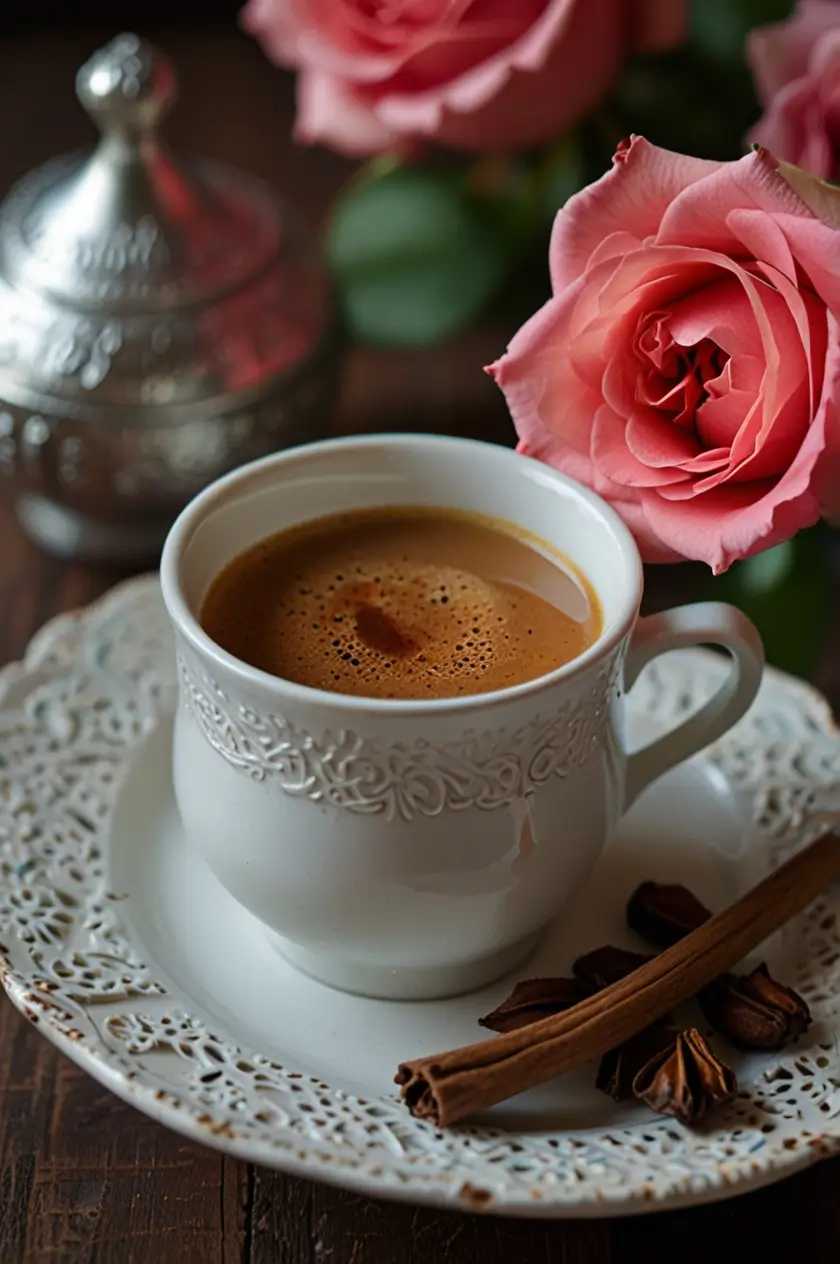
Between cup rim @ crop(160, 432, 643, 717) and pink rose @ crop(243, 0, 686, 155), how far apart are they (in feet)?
1.16

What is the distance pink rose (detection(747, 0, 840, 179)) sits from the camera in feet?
3.29

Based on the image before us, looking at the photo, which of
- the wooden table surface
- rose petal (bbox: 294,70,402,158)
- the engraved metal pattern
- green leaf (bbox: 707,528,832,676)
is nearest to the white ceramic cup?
the engraved metal pattern

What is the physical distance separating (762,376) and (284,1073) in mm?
418

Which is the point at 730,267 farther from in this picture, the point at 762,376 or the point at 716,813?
the point at 716,813

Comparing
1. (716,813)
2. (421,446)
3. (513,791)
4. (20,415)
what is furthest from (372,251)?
(513,791)

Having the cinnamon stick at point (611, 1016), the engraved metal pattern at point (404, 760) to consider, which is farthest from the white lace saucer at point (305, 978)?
the engraved metal pattern at point (404, 760)

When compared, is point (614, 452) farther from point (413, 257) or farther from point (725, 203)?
point (413, 257)

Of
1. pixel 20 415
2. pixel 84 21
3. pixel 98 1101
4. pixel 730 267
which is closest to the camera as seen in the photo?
pixel 730 267

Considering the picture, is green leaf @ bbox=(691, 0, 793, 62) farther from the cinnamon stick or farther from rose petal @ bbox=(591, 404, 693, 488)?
the cinnamon stick

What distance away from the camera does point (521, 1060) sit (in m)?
0.77

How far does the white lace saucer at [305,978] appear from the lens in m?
0.71

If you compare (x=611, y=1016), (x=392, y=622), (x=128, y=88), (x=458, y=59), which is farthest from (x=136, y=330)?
(x=611, y=1016)

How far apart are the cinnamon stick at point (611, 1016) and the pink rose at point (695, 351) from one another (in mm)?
202

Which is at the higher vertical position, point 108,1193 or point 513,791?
point 513,791
